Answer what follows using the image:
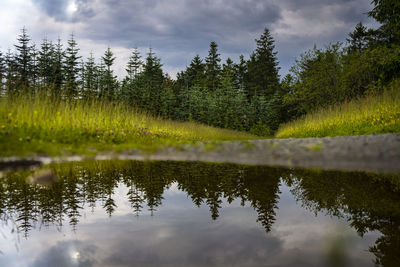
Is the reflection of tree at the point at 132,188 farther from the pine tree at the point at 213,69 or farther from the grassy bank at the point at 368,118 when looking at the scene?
the pine tree at the point at 213,69

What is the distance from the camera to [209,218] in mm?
3113

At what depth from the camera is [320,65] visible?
25.5 meters

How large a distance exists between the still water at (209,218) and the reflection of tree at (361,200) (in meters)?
0.01

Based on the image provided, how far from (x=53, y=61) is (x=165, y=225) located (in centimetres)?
3624

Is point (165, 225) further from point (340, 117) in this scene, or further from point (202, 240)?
point (340, 117)

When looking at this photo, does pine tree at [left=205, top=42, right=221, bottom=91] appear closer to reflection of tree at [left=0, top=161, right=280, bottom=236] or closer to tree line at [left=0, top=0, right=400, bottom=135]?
tree line at [left=0, top=0, right=400, bottom=135]

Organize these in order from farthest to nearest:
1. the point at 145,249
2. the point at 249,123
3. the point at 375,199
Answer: the point at 249,123 → the point at 375,199 → the point at 145,249

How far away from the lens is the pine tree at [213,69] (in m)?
49.6

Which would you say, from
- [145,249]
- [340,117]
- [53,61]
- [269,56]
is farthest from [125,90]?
[145,249]

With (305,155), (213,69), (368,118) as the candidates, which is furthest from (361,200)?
(213,69)

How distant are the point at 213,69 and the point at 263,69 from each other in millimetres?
10209

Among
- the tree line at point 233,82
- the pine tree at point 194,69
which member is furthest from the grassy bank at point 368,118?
the pine tree at point 194,69

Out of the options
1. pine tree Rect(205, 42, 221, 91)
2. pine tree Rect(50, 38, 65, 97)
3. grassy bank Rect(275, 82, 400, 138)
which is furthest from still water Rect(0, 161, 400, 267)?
pine tree Rect(205, 42, 221, 91)

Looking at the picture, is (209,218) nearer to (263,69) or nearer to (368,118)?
(368,118)
